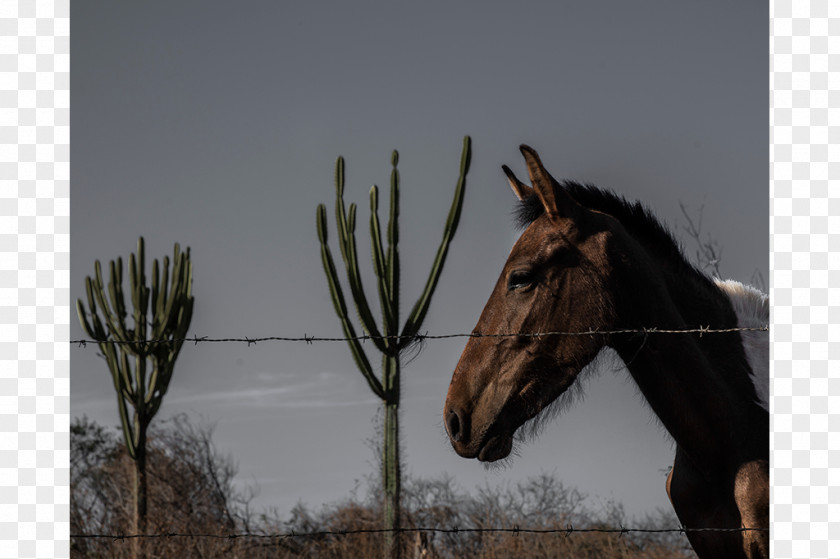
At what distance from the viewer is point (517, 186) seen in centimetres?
382

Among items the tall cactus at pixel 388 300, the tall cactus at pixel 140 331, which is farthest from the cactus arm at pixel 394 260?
the tall cactus at pixel 140 331

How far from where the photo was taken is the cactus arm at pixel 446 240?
8.07 metres

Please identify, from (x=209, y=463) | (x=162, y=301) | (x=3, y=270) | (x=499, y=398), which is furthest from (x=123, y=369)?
(x=499, y=398)

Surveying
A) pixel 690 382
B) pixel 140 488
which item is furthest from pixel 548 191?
pixel 140 488

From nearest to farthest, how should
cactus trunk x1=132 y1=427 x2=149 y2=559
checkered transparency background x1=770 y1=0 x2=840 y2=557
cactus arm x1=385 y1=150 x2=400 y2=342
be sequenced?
checkered transparency background x1=770 y1=0 x2=840 y2=557 < cactus arm x1=385 y1=150 x2=400 y2=342 < cactus trunk x1=132 y1=427 x2=149 y2=559

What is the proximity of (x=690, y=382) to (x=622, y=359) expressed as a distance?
272 millimetres

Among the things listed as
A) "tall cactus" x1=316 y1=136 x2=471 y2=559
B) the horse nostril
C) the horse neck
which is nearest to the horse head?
the horse nostril

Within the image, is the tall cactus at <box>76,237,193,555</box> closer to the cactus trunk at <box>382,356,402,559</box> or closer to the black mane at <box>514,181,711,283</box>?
the cactus trunk at <box>382,356,402,559</box>

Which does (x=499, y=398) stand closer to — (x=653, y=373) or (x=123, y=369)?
(x=653, y=373)

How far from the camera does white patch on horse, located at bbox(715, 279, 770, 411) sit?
133 inches

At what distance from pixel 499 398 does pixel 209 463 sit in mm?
8482

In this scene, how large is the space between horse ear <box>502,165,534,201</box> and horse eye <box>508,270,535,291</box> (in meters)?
0.55

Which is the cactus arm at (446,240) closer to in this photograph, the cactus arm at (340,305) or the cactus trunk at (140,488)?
the cactus arm at (340,305)

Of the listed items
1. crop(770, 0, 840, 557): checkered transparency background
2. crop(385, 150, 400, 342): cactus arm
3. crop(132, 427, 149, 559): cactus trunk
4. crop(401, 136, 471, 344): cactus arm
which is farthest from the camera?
crop(132, 427, 149, 559): cactus trunk
